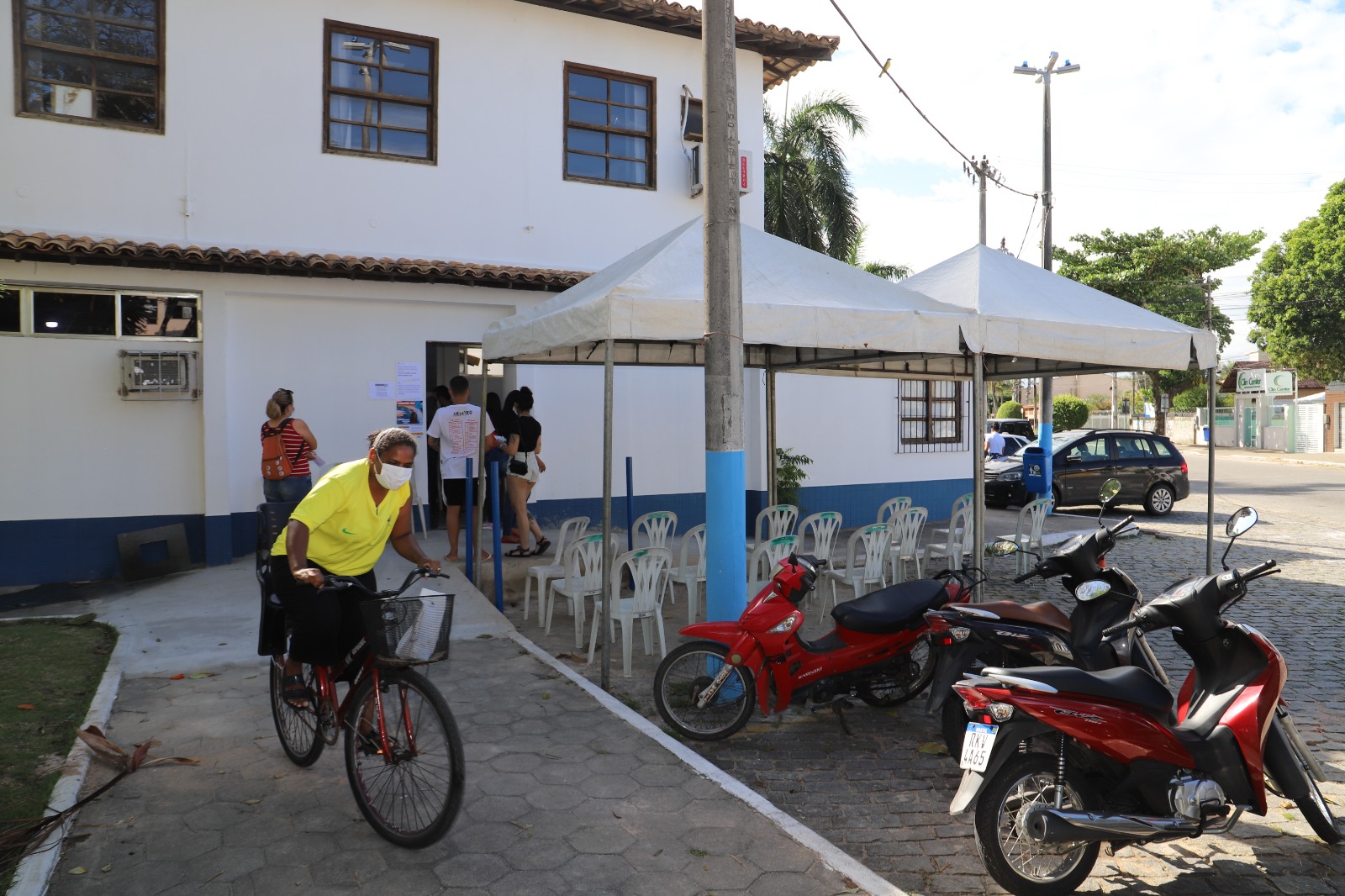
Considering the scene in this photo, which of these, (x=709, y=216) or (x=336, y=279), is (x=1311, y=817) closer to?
(x=709, y=216)

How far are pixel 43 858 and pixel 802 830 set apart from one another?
2.83 m

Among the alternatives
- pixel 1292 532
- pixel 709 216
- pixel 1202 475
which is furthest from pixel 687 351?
pixel 1202 475

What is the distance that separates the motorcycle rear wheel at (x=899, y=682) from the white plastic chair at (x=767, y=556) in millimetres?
1640

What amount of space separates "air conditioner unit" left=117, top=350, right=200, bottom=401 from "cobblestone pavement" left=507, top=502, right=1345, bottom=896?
4.34 m

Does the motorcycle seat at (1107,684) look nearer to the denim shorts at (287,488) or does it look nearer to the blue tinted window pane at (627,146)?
the denim shorts at (287,488)

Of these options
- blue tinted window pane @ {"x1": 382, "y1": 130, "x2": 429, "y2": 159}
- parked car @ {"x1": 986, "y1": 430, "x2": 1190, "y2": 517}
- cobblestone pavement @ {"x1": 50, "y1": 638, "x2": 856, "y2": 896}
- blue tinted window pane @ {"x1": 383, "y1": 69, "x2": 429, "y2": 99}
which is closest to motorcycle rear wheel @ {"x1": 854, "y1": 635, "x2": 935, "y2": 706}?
cobblestone pavement @ {"x1": 50, "y1": 638, "x2": 856, "y2": 896}

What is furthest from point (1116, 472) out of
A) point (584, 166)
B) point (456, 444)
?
point (456, 444)

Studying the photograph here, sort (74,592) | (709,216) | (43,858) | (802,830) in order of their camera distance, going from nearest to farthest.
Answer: (43,858) → (802,830) → (709,216) → (74,592)

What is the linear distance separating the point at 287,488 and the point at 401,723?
5.74 metres

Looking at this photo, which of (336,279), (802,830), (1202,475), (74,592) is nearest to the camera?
(802,830)

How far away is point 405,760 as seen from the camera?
3420mm

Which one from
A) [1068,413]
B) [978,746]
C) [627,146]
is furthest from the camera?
[1068,413]

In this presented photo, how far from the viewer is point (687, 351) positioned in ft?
29.6

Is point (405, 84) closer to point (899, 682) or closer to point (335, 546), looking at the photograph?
point (335, 546)
